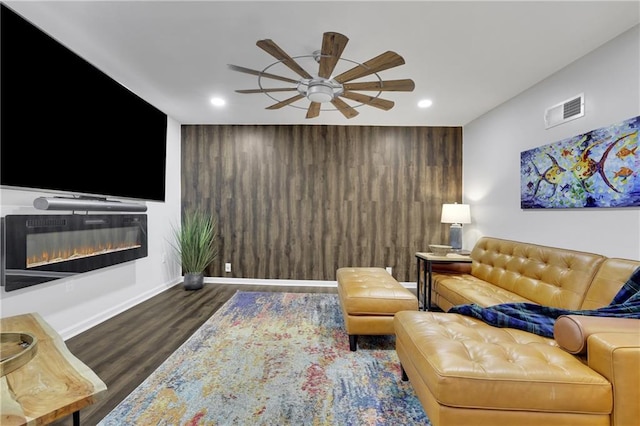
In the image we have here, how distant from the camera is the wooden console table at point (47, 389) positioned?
0.78 metres

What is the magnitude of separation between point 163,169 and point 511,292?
4.35 metres

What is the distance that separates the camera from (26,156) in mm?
2100

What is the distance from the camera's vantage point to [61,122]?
237 centimetres

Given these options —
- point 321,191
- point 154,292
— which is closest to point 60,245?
point 154,292

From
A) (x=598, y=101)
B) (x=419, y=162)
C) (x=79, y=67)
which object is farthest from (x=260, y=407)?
(x=419, y=162)

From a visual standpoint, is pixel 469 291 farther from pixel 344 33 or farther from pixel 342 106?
pixel 344 33

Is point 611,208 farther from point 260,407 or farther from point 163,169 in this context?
point 163,169

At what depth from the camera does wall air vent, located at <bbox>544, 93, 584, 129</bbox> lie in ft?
7.98

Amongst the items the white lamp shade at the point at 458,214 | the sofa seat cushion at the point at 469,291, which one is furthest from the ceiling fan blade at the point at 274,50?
the white lamp shade at the point at 458,214

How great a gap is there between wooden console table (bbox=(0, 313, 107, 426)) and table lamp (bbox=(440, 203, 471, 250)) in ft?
12.7

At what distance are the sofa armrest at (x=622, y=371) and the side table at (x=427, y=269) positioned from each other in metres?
1.95

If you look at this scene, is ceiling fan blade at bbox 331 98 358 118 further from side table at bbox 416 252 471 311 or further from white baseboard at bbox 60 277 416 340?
white baseboard at bbox 60 277 416 340

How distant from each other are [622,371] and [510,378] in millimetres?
426

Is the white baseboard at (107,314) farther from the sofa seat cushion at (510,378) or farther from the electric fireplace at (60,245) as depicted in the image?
the sofa seat cushion at (510,378)
